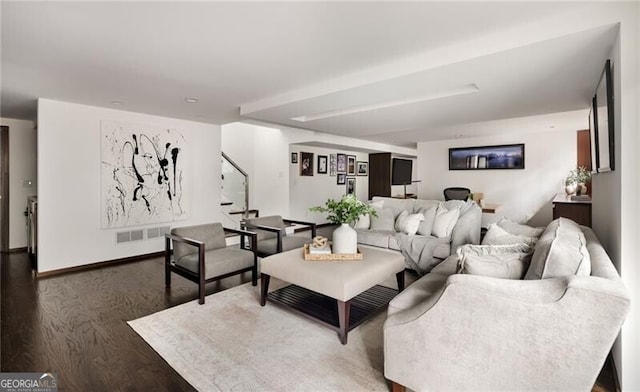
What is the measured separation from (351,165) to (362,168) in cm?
59

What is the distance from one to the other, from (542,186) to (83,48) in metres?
7.81

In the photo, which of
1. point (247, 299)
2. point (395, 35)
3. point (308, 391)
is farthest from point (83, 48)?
point (308, 391)

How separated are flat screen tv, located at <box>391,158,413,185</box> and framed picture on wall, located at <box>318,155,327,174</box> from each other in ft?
7.52

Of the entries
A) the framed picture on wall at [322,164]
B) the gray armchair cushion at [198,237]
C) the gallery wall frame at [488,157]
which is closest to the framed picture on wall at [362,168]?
the framed picture on wall at [322,164]

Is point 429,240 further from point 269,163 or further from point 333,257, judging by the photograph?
point 269,163

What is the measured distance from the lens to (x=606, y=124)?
210cm

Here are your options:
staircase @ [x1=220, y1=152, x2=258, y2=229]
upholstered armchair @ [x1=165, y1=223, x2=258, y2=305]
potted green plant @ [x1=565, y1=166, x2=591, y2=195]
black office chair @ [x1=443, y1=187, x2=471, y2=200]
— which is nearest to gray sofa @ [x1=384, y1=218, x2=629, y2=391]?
upholstered armchair @ [x1=165, y1=223, x2=258, y2=305]

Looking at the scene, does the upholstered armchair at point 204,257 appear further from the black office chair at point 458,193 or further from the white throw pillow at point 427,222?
the black office chair at point 458,193

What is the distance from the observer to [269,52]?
2.43 metres

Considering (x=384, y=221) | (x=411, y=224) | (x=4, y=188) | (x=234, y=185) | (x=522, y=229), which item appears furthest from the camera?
(x=234, y=185)

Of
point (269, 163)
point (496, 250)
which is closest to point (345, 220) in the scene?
point (496, 250)

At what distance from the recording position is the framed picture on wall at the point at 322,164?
7848 mm

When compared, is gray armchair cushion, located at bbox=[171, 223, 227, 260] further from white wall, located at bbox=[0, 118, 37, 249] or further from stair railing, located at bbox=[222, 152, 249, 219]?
white wall, located at bbox=[0, 118, 37, 249]

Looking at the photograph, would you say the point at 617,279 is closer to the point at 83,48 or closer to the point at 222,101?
the point at 83,48
